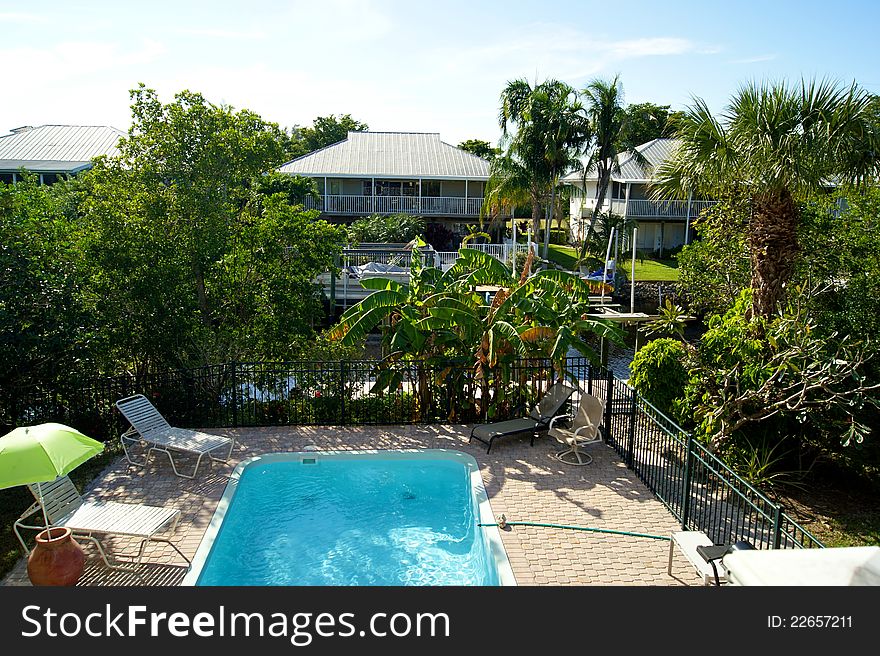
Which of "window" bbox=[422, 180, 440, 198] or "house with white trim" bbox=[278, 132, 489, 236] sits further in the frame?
"window" bbox=[422, 180, 440, 198]

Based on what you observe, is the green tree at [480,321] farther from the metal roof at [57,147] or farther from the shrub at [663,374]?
the metal roof at [57,147]

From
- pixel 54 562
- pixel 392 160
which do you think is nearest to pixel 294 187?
pixel 392 160

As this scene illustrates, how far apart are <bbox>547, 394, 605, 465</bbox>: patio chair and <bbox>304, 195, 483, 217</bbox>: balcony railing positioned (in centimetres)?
2862


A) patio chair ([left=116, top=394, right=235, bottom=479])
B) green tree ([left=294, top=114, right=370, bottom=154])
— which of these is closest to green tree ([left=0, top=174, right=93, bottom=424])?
patio chair ([left=116, top=394, right=235, bottom=479])

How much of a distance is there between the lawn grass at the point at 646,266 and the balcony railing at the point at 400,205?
599 cm

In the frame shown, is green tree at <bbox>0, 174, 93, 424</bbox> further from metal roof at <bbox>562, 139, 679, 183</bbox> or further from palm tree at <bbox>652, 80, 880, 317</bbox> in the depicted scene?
metal roof at <bbox>562, 139, 679, 183</bbox>

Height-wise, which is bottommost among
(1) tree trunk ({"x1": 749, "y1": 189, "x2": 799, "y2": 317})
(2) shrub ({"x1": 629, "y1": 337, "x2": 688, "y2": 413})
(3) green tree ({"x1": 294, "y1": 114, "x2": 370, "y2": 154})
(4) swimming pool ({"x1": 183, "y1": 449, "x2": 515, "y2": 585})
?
(4) swimming pool ({"x1": 183, "y1": 449, "x2": 515, "y2": 585})

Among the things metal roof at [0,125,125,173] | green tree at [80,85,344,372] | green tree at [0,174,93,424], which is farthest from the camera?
metal roof at [0,125,125,173]

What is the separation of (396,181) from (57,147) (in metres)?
22.0

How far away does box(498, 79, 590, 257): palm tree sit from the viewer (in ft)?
107

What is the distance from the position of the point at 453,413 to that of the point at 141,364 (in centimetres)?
725

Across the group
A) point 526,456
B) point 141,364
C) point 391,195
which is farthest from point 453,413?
point 391,195

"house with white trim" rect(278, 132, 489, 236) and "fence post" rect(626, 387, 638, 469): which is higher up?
"house with white trim" rect(278, 132, 489, 236)

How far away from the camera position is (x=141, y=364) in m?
15.2
